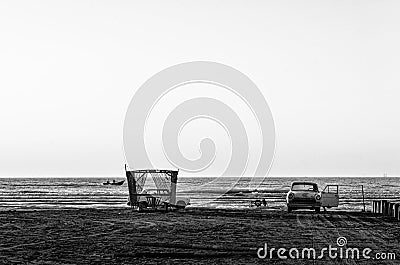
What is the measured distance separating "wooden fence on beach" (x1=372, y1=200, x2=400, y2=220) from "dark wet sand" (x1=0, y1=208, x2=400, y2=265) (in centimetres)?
393

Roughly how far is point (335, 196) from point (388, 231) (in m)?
14.6

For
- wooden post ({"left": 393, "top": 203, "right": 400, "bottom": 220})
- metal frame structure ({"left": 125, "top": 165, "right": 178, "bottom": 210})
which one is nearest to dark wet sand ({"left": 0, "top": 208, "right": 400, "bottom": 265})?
wooden post ({"left": 393, "top": 203, "right": 400, "bottom": 220})

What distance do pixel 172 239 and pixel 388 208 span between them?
1902cm

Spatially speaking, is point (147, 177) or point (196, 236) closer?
point (196, 236)

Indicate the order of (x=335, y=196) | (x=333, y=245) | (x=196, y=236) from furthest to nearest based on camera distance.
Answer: (x=335, y=196), (x=196, y=236), (x=333, y=245)

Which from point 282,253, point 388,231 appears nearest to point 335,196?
point 388,231

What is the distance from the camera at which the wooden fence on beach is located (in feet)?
109

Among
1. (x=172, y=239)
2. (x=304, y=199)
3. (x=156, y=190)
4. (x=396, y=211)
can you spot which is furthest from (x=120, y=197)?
(x=172, y=239)

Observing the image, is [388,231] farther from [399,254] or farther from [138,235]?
[138,235]

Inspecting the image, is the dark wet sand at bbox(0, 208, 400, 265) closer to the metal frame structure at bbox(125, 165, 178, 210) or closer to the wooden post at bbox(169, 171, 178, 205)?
the metal frame structure at bbox(125, 165, 178, 210)

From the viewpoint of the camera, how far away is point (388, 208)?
3638 cm

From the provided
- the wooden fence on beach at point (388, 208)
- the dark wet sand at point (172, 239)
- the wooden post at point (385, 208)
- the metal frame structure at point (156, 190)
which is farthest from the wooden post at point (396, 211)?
the metal frame structure at point (156, 190)

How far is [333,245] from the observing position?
19.2 metres

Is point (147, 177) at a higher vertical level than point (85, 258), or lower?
higher
